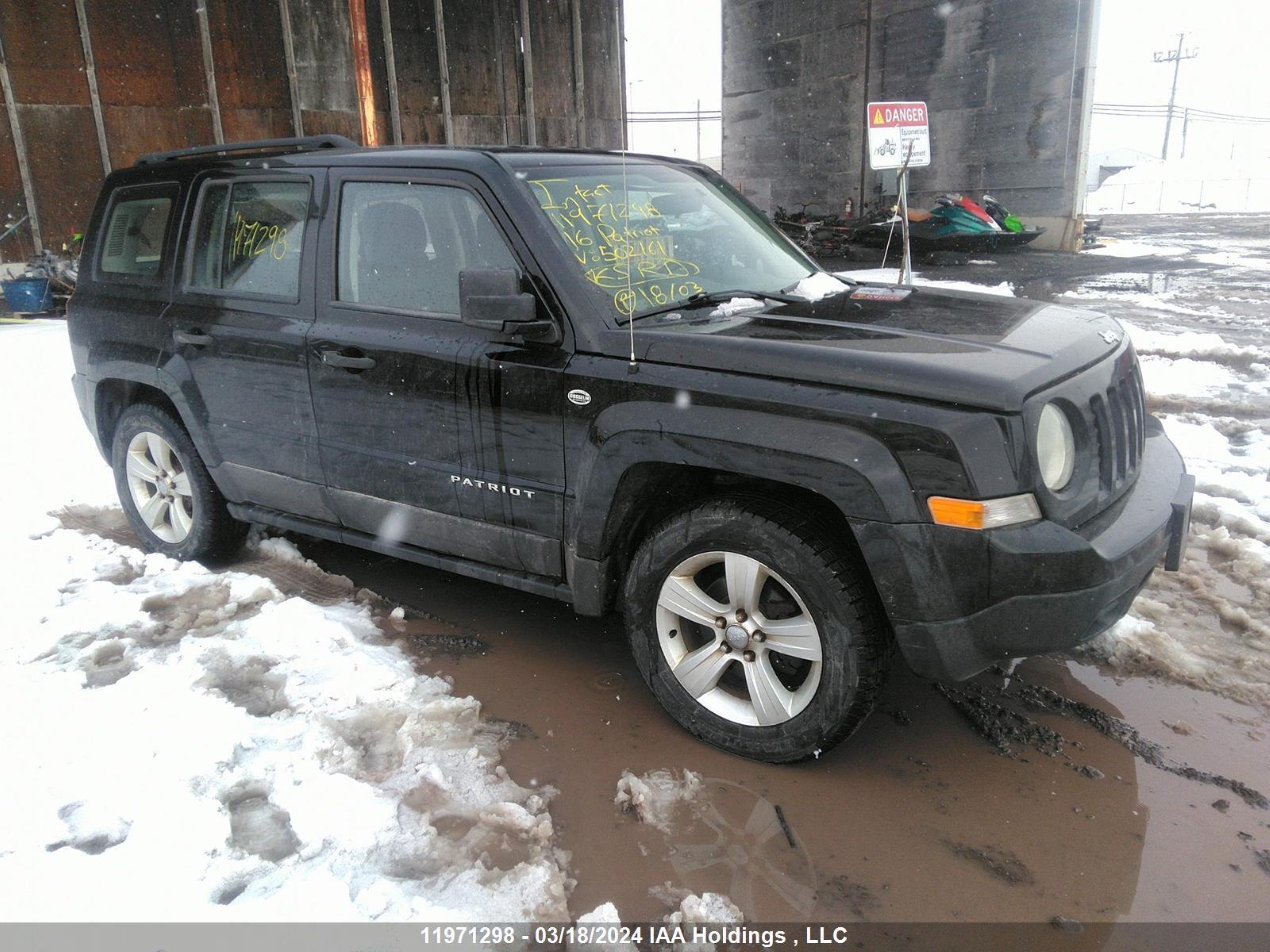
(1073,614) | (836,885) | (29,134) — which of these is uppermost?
(29,134)

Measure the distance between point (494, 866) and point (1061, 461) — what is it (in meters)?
1.93

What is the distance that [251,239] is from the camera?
156 inches

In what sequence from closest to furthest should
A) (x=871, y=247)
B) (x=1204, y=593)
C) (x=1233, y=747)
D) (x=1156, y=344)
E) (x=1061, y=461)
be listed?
(x=1061, y=461)
(x=1233, y=747)
(x=1204, y=593)
(x=1156, y=344)
(x=871, y=247)

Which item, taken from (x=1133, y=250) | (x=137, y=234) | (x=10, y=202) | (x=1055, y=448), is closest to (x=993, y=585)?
(x=1055, y=448)

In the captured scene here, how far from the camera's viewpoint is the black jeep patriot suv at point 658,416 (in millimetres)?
2510

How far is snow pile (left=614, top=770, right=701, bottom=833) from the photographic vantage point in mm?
2695

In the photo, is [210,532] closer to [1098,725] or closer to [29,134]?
[1098,725]

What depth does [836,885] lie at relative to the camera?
243 centimetres

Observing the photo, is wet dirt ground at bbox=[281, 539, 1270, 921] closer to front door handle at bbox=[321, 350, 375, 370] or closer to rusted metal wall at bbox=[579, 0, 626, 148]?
front door handle at bbox=[321, 350, 375, 370]

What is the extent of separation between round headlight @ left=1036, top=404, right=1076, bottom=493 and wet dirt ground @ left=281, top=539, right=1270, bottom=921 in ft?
3.19

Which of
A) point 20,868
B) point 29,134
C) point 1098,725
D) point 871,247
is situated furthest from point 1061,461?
point 871,247

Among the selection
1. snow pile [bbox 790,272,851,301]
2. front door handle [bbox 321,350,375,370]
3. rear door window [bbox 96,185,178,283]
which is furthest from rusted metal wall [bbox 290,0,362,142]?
snow pile [bbox 790,272,851,301]

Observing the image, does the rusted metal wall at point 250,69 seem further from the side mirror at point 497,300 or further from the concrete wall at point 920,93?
the side mirror at point 497,300

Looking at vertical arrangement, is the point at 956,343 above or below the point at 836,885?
above
